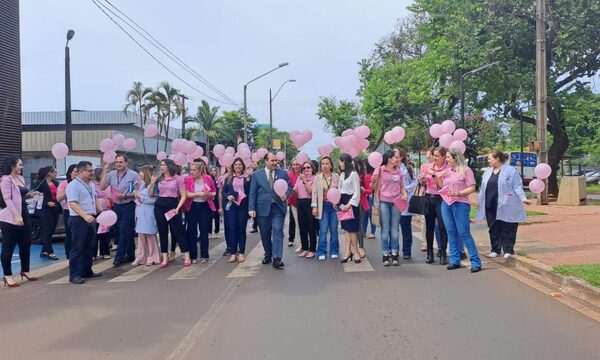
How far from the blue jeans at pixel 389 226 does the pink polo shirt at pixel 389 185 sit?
0.11 meters

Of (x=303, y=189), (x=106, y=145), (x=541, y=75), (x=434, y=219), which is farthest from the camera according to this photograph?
(x=541, y=75)

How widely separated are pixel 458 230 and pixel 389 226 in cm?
112

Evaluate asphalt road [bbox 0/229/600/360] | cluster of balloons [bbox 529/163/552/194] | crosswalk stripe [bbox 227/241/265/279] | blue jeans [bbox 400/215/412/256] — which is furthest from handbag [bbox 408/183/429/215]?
crosswalk stripe [bbox 227/241/265/279]

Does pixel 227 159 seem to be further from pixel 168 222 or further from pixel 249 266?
pixel 249 266

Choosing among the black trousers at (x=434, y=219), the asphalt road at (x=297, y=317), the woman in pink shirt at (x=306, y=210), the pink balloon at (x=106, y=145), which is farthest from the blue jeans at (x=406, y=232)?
the pink balloon at (x=106, y=145)

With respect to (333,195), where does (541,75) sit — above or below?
above

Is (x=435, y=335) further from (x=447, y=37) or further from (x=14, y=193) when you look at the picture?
(x=447, y=37)

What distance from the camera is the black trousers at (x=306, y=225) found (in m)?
10.2

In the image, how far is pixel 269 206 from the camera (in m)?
8.98

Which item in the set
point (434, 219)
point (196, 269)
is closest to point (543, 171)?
point (434, 219)

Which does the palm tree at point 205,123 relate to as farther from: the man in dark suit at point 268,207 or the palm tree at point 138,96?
the man in dark suit at point 268,207

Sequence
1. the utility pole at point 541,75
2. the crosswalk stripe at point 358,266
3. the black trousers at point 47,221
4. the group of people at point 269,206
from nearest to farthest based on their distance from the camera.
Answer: the group of people at point 269,206 < the crosswalk stripe at point 358,266 < the black trousers at point 47,221 < the utility pole at point 541,75

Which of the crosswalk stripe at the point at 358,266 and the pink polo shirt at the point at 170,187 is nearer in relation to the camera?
the crosswalk stripe at the point at 358,266

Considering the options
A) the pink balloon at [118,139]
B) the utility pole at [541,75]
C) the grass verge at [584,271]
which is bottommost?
the grass verge at [584,271]
